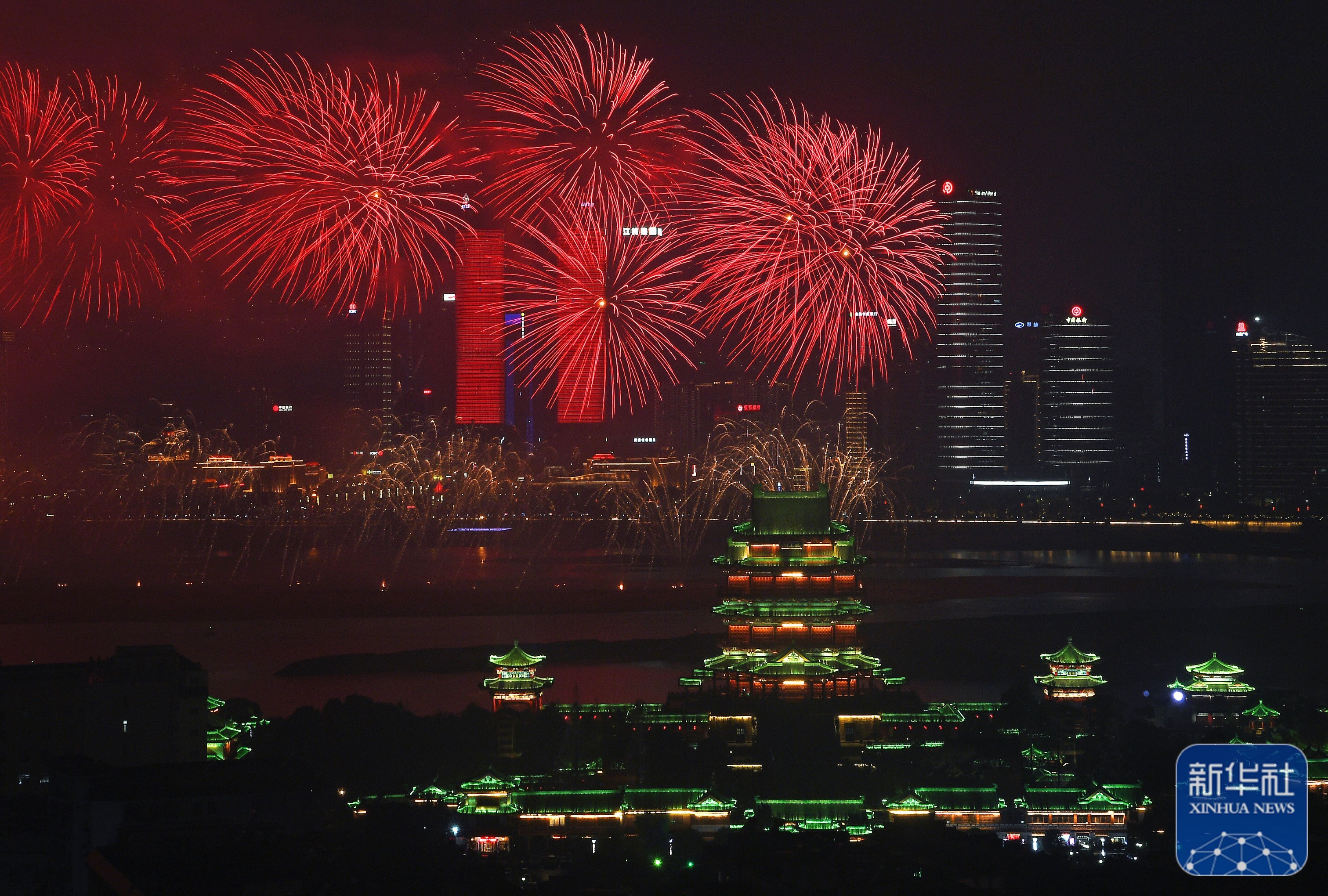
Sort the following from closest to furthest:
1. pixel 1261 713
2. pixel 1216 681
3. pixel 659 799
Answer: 1. pixel 659 799
2. pixel 1261 713
3. pixel 1216 681

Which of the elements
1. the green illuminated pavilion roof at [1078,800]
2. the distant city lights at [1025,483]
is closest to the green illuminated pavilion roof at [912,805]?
the green illuminated pavilion roof at [1078,800]

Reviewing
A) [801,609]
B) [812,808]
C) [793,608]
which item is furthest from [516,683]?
[812,808]

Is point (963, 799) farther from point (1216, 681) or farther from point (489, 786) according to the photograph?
point (1216, 681)

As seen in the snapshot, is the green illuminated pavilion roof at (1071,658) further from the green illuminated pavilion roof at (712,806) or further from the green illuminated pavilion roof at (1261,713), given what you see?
the green illuminated pavilion roof at (712,806)

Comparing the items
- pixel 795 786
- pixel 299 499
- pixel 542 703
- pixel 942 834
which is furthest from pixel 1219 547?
pixel 942 834

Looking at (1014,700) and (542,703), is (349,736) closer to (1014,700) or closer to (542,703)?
(542,703)
